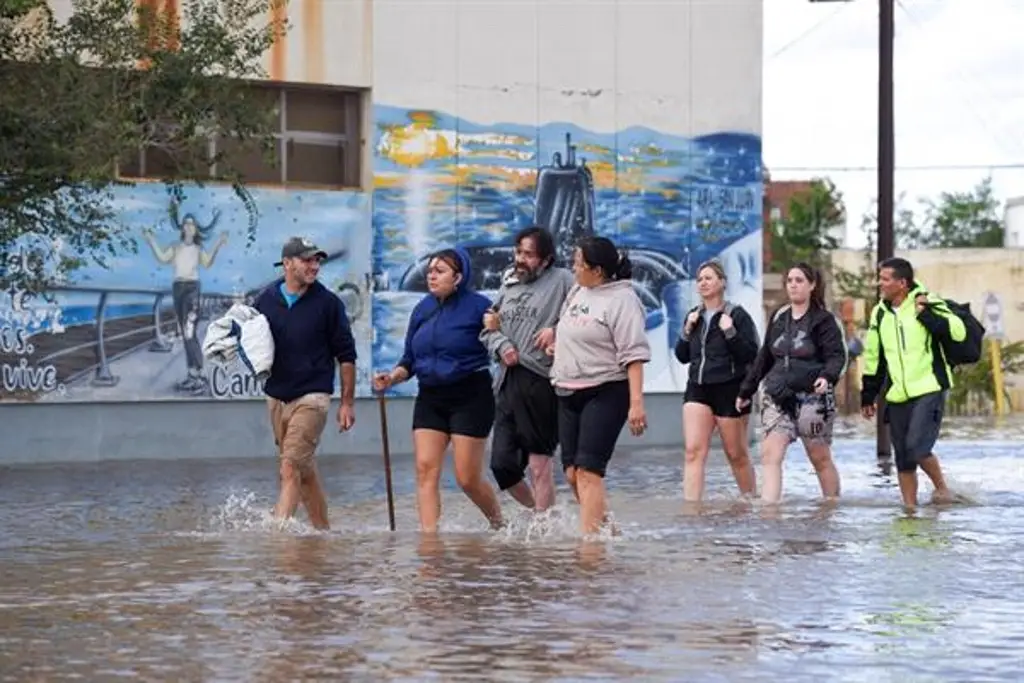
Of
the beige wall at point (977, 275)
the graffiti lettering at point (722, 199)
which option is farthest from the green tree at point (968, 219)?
the graffiti lettering at point (722, 199)

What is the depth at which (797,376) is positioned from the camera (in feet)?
55.4

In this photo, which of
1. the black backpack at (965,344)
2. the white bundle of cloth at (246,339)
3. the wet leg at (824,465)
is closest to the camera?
the white bundle of cloth at (246,339)

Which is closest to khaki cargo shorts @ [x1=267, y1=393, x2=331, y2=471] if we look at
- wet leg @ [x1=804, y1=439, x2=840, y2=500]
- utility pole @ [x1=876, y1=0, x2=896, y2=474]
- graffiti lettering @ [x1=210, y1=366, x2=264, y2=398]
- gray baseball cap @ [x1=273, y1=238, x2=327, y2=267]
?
gray baseball cap @ [x1=273, y1=238, x2=327, y2=267]

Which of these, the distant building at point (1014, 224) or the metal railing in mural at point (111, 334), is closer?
the metal railing in mural at point (111, 334)

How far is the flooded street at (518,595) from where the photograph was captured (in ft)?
29.2

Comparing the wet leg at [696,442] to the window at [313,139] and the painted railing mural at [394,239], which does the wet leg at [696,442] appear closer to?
the painted railing mural at [394,239]

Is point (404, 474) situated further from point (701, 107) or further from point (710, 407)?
point (701, 107)

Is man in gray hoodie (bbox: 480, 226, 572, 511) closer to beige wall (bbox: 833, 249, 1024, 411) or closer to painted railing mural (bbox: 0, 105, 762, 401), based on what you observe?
painted railing mural (bbox: 0, 105, 762, 401)

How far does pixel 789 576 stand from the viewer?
11.9 meters

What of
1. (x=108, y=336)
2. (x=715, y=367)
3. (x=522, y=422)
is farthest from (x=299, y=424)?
(x=108, y=336)

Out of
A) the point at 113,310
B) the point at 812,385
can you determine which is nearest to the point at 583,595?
the point at 812,385

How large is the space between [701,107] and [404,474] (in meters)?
9.41

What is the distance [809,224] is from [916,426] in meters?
65.0

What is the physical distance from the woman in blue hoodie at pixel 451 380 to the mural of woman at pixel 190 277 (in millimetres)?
12361
